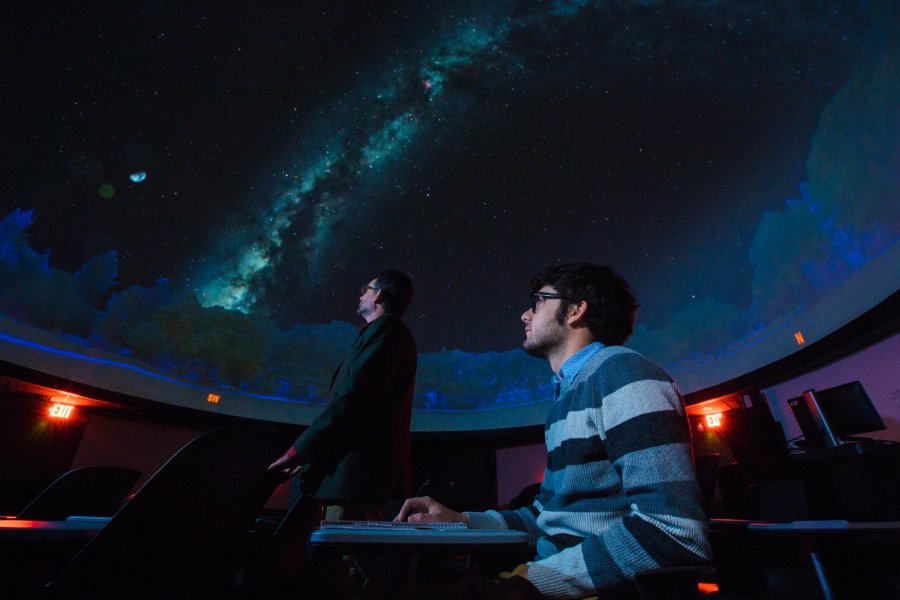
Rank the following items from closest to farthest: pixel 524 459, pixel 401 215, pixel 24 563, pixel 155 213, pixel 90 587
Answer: pixel 90 587 < pixel 24 563 < pixel 155 213 < pixel 401 215 < pixel 524 459

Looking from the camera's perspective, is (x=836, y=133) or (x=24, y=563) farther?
(x=836, y=133)

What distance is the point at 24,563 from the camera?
191 cm

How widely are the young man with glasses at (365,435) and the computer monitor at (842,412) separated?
4.71m

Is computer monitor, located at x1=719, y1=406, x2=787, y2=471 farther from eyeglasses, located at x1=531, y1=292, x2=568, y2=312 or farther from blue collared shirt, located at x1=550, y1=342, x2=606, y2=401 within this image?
blue collared shirt, located at x1=550, y1=342, x2=606, y2=401

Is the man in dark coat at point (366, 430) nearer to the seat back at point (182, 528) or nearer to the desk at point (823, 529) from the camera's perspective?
the seat back at point (182, 528)

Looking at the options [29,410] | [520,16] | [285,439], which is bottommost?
[285,439]

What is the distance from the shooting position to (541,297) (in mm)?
1769

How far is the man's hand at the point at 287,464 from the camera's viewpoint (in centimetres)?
133

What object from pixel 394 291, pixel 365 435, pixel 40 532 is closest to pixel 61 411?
pixel 394 291

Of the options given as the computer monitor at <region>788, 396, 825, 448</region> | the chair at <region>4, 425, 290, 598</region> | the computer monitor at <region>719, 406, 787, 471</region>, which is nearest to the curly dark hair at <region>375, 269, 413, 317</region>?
the chair at <region>4, 425, 290, 598</region>

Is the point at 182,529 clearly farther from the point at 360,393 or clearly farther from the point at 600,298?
the point at 600,298

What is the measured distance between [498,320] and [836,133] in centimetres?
743

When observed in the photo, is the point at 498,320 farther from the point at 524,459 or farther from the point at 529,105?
the point at 529,105

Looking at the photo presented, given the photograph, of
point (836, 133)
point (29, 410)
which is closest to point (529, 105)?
point (836, 133)
